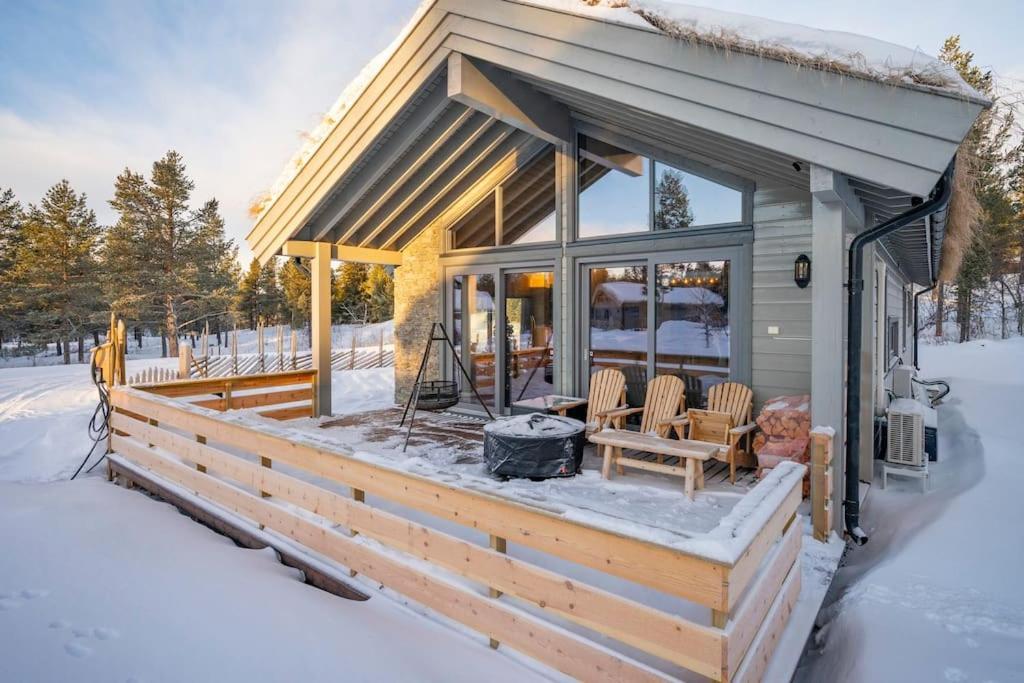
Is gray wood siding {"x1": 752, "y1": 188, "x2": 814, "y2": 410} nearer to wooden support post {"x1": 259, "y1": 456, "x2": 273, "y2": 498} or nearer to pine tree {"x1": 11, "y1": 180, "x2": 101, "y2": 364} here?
wooden support post {"x1": 259, "y1": 456, "x2": 273, "y2": 498}

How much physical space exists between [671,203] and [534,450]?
2.89 m

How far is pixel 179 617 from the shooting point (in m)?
2.43

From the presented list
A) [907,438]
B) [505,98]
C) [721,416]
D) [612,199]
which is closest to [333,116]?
[505,98]

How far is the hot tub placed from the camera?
161 inches

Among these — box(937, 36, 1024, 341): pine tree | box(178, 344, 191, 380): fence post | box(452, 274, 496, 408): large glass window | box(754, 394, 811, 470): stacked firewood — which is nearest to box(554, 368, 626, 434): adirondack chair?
box(754, 394, 811, 470): stacked firewood

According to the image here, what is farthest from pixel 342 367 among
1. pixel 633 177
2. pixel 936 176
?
pixel 936 176

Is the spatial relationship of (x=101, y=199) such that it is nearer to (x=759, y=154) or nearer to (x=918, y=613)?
(x=759, y=154)

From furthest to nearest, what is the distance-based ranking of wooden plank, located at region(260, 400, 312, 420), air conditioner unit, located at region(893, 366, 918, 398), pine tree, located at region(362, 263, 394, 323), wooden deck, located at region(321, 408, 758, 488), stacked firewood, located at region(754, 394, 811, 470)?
pine tree, located at region(362, 263, 394, 323)
air conditioner unit, located at region(893, 366, 918, 398)
wooden plank, located at region(260, 400, 312, 420)
wooden deck, located at region(321, 408, 758, 488)
stacked firewood, located at region(754, 394, 811, 470)

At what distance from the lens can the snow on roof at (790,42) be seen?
279 cm

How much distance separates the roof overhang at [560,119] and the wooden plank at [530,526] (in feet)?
8.36

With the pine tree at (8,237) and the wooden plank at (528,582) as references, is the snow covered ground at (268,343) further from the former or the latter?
the wooden plank at (528,582)

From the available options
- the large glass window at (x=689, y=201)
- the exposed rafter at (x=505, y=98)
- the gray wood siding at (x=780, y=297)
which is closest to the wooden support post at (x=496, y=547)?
the gray wood siding at (x=780, y=297)

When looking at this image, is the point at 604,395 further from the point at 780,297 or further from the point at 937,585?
the point at 937,585

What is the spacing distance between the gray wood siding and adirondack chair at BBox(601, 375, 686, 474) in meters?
0.67
